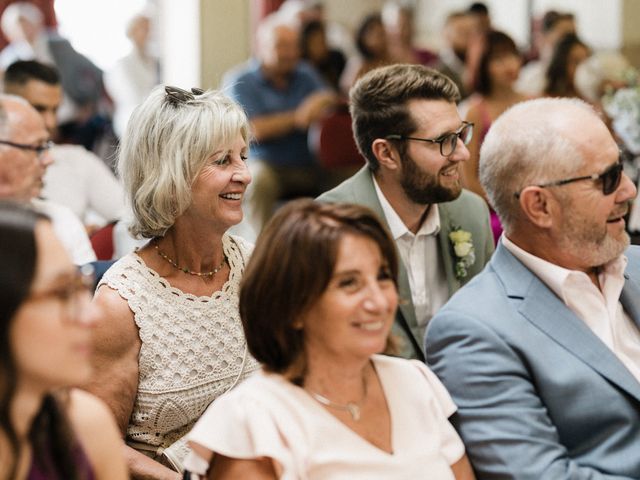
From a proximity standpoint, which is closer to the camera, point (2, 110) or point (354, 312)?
point (354, 312)

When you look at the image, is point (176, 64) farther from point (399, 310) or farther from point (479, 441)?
point (479, 441)

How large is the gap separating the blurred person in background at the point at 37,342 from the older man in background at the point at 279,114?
198 inches

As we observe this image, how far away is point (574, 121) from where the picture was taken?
2.46m

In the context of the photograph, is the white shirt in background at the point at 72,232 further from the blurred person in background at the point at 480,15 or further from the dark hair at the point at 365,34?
the blurred person in background at the point at 480,15

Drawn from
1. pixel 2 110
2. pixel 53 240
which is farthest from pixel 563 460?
pixel 2 110

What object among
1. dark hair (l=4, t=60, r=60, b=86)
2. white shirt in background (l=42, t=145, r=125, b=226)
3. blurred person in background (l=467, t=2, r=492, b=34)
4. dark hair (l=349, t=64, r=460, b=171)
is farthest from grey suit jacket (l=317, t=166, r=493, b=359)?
blurred person in background (l=467, t=2, r=492, b=34)

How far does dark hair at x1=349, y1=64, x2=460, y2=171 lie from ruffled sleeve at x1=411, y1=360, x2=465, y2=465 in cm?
120

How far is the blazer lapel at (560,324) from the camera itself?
2.28 m

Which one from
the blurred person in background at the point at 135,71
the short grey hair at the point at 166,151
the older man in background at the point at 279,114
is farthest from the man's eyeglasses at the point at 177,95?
the blurred person in background at the point at 135,71

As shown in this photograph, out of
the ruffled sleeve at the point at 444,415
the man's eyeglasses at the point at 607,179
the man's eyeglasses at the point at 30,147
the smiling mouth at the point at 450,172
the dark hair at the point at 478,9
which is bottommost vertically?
the ruffled sleeve at the point at 444,415

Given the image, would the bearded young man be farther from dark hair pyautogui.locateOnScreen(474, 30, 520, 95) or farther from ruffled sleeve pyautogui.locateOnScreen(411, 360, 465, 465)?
dark hair pyautogui.locateOnScreen(474, 30, 520, 95)

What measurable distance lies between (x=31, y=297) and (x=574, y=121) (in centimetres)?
140

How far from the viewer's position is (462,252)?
3.17 meters

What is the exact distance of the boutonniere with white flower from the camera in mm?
3174
